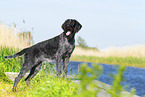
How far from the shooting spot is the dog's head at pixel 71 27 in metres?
5.22

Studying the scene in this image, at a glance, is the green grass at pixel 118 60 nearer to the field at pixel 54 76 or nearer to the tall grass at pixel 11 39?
the field at pixel 54 76

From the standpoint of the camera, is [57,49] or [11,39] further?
[11,39]

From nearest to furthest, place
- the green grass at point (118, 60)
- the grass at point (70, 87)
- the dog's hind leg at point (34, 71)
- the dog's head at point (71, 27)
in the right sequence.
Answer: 1. the grass at point (70, 87)
2. the dog's head at point (71, 27)
3. the dog's hind leg at point (34, 71)
4. the green grass at point (118, 60)

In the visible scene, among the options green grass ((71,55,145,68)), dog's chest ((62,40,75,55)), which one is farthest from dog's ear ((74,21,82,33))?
green grass ((71,55,145,68))

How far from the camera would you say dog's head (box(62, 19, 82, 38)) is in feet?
17.1

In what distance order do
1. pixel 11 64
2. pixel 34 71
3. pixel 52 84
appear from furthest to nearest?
pixel 11 64 < pixel 34 71 < pixel 52 84

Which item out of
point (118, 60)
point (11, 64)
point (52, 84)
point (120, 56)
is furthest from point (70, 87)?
point (120, 56)

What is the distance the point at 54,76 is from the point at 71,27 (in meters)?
1.24

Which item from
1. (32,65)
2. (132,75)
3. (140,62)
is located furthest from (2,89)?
(140,62)

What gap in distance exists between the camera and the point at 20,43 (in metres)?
9.40

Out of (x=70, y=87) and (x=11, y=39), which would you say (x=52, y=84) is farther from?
(x=11, y=39)

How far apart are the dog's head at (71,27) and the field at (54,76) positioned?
1095mm

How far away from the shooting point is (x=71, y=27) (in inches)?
207

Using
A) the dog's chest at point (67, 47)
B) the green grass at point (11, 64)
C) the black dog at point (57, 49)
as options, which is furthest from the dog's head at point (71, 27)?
the green grass at point (11, 64)
